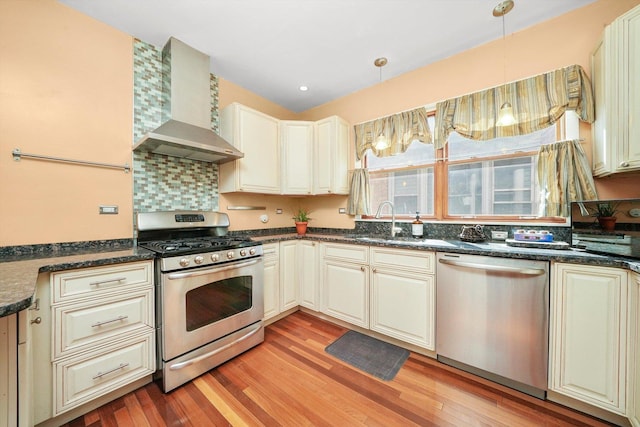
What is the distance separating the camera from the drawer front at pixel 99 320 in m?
1.34

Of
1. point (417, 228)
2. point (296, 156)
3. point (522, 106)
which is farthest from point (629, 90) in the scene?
point (296, 156)

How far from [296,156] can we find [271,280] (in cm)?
153

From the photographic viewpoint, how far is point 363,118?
3.00 m

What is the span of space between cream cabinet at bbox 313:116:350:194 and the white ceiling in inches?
23.0

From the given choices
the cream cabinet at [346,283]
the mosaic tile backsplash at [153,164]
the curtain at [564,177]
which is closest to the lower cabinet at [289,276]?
the cream cabinet at [346,283]

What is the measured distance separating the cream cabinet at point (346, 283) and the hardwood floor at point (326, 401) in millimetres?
557

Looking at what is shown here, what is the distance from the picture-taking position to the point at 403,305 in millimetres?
2068

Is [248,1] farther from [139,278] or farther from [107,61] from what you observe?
[139,278]

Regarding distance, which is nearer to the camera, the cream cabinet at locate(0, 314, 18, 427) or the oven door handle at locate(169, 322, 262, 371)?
the cream cabinet at locate(0, 314, 18, 427)

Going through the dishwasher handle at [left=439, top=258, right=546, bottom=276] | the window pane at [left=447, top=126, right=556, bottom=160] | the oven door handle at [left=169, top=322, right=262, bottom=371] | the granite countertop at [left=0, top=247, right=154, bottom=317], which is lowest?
the oven door handle at [left=169, top=322, right=262, bottom=371]

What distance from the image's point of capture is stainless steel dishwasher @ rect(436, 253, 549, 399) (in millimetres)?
1516

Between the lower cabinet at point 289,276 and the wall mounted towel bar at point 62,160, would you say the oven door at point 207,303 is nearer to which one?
the lower cabinet at point 289,276

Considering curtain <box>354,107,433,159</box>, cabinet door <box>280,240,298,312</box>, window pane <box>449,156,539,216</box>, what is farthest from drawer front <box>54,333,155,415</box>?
Result: window pane <box>449,156,539,216</box>

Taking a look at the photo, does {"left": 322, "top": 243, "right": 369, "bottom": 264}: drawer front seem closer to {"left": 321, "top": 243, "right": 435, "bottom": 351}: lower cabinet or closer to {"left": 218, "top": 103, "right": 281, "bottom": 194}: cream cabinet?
{"left": 321, "top": 243, "right": 435, "bottom": 351}: lower cabinet
